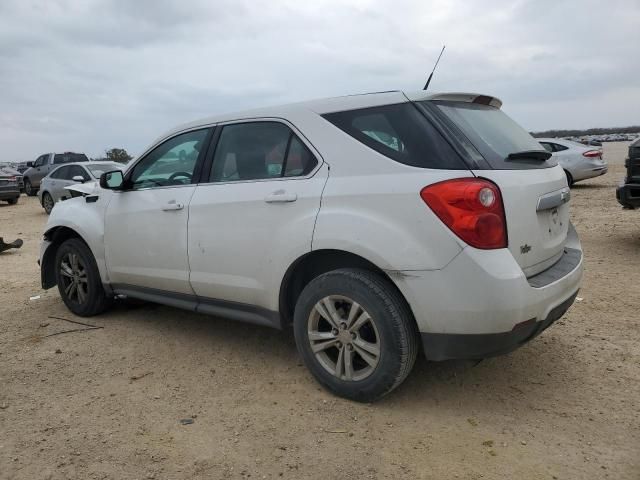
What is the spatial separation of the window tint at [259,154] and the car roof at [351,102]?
3.2 inches

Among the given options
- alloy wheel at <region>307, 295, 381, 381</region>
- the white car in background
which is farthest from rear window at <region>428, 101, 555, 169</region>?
the white car in background

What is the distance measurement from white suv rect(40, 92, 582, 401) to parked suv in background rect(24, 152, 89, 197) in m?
19.3

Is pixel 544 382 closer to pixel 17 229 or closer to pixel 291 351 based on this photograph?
pixel 291 351

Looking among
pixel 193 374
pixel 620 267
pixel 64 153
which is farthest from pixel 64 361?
pixel 64 153

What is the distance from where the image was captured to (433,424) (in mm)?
2867

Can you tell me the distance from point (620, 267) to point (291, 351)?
4209mm

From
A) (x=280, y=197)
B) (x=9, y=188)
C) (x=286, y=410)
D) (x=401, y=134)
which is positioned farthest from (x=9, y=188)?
(x=401, y=134)

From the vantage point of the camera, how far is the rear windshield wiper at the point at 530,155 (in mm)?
2994

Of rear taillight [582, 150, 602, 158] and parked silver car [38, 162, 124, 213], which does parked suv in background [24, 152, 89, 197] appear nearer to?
parked silver car [38, 162, 124, 213]

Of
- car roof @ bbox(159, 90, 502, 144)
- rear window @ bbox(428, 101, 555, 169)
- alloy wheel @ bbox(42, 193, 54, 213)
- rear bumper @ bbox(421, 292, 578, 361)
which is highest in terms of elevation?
car roof @ bbox(159, 90, 502, 144)

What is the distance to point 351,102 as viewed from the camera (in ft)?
10.5

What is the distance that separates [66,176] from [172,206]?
1271cm

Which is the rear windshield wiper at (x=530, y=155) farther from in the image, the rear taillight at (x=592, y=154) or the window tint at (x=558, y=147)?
the window tint at (x=558, y=147)

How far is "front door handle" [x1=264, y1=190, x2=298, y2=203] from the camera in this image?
319 cm
